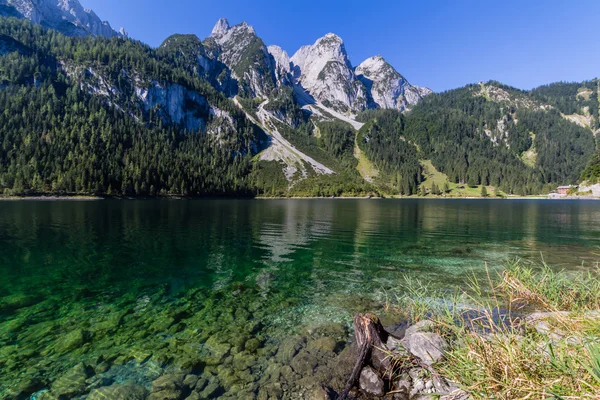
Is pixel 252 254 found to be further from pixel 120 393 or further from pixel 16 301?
pixel 120 393

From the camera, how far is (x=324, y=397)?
34.0 feet

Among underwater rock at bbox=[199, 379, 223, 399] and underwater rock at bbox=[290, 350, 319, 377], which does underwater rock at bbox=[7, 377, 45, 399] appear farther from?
underwater rock at bbox=[290, 350, 319, 377]

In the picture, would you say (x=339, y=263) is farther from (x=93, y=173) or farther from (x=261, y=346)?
(x=93, y=173)

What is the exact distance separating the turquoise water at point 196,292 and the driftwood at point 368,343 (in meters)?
2.88

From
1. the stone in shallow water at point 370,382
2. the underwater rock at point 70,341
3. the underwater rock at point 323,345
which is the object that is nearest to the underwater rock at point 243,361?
the underwater rock at point 323,345

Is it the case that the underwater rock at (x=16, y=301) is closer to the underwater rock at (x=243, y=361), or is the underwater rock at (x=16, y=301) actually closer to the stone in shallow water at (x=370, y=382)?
the underwater rock at (x=243, y=361)

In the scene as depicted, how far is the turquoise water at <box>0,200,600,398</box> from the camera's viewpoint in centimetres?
1281

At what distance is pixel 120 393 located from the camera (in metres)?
10.8

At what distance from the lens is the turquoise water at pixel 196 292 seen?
12.8m

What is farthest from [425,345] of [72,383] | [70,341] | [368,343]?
[70,341]

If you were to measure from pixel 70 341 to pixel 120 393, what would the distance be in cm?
590

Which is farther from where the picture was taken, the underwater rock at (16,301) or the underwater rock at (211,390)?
the underwater rock at (16,301)

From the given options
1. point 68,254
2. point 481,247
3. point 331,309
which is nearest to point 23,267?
point 68,254

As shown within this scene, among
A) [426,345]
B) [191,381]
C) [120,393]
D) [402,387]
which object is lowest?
[191,381]
